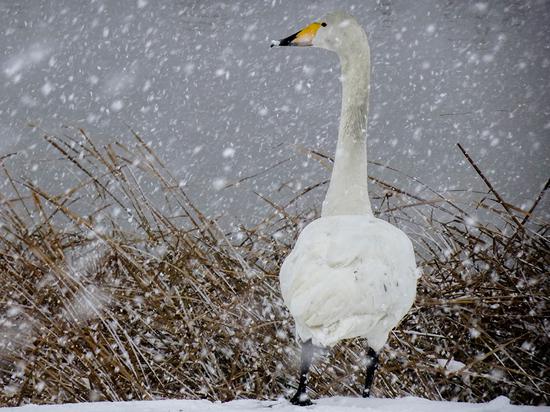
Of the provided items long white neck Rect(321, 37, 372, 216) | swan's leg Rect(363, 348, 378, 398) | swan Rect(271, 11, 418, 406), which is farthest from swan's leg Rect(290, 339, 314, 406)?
long white neck Rect(321, 37, 372, 216)

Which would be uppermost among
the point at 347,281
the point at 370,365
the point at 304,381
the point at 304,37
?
the point at 304,37

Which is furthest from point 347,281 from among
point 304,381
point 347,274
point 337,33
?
point 337,33

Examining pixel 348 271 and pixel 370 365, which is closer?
pixel 348 271

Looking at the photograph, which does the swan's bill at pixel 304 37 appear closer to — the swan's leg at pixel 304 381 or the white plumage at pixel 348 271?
the white plumage at pixel 348 271

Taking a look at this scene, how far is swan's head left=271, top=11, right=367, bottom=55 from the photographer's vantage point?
238cm

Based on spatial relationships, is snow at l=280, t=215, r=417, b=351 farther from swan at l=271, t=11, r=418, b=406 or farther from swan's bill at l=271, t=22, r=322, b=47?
swan's bill at l=271, t=22, r=322, b=47

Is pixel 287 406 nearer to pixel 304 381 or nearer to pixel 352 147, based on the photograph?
pixel 304 381

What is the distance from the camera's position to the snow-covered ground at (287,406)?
1642mm

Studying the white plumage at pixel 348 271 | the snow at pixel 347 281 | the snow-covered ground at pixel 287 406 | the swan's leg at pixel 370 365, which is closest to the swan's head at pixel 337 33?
the white plumage at pixel 348 271

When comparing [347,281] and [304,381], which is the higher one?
[347,281]

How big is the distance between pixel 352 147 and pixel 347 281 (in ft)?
1.99

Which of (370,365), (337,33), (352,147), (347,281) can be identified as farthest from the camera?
(337,33)

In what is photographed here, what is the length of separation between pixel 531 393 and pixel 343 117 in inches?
47.7

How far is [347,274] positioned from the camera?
69.2 inches
